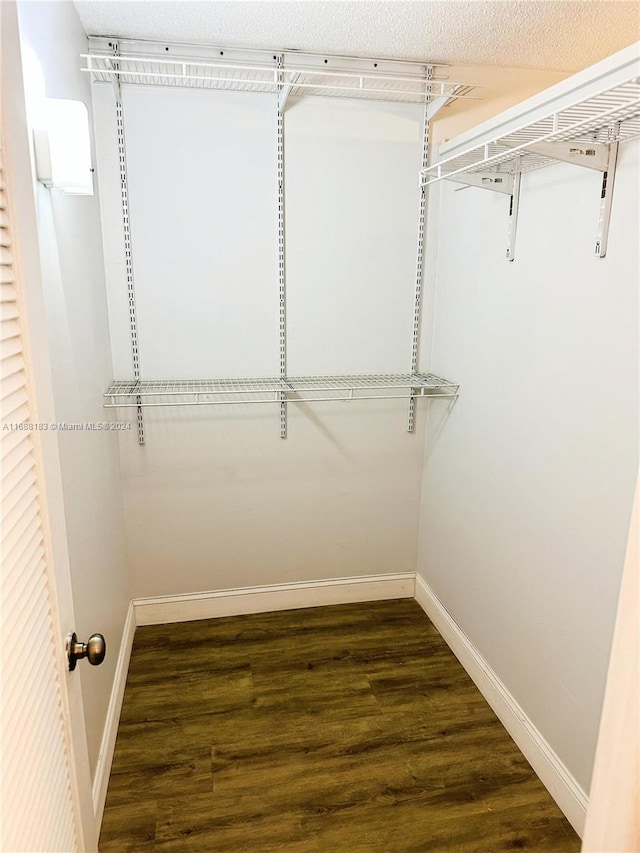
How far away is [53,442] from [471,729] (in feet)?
6.11

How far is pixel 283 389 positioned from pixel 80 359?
0.92m

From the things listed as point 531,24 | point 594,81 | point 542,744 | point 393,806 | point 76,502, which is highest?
point 531,24

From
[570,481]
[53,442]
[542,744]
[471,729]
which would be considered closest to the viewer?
[53,442]

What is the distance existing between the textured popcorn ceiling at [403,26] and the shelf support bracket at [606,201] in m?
0.50

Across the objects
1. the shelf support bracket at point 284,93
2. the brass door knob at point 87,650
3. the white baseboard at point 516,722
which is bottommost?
the white baseboard at point 516,722

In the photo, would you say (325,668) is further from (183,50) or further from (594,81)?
(183,50)

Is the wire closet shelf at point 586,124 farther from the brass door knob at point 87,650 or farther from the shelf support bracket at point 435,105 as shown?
the brass door knob at point 87,650

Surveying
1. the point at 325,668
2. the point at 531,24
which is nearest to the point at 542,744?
the point at 325,668

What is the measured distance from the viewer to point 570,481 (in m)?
1.74

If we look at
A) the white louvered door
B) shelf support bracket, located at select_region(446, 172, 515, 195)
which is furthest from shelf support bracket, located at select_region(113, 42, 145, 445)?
the white louvered door

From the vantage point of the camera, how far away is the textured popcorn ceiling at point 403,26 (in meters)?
1.71

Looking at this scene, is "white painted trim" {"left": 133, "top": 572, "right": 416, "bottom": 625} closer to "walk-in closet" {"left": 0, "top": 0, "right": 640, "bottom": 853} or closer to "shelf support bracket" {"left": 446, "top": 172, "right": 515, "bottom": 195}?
"walk-in closet" {"left": 0, "top": 0, "right": 640, "bottom": 853}

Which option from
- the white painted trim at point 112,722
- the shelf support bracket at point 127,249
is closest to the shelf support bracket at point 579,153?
the shelf support bracket at point 127,249

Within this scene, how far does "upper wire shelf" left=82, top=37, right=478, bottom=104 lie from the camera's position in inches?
82.4
